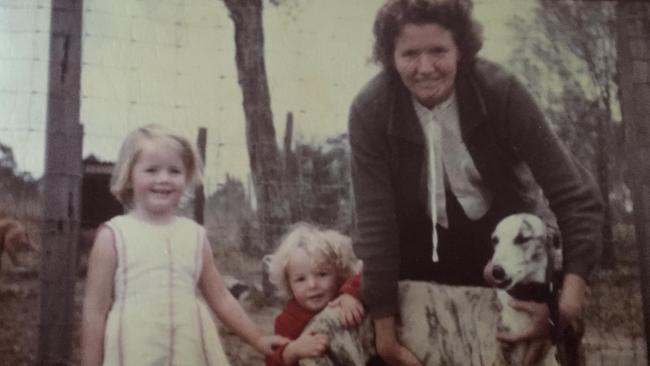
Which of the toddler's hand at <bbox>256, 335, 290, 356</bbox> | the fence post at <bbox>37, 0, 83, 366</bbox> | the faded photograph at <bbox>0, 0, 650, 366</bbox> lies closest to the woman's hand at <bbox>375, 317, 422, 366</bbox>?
the faded photograph at <bbox>0, 0, 650, 366</bbox>

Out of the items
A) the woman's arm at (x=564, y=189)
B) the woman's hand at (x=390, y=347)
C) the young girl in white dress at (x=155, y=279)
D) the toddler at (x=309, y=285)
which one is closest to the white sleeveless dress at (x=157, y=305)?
the young girl in white dress at (x=155, y=279)

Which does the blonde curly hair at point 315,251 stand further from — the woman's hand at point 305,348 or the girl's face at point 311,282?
the woman's hand at point 305,348

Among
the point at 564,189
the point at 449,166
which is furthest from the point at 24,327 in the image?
the point at 564,189

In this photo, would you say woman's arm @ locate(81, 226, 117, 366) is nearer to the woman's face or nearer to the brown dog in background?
the brown dog in background

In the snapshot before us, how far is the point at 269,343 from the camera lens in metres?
3.03

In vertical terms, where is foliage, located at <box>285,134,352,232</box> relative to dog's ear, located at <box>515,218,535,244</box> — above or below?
above

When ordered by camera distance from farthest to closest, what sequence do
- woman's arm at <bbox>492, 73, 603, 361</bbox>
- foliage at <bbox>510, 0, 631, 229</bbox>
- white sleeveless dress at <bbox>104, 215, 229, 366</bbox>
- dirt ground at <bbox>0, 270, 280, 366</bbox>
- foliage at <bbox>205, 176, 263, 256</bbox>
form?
foliage at <bbox>510, 0, 631, 229</bbox> < woman's arm at <bbox>492, 73, 603, 361</bbox> < foliage at <bbox>205, 176, 263, 256</bbox> < dirt ground at <bbox>0, 270, 280, 366</bbox> < white sleeveless dress at <bbox>104, 215, 229, 366</bbox>

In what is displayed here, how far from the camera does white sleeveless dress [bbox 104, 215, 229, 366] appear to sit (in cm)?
287

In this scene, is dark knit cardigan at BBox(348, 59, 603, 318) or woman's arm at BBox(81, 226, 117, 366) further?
dark knit cardigan at BBox(348, 59, 603, 318)

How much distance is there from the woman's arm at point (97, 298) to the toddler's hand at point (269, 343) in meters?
0.52

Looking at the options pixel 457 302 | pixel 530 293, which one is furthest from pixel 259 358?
pixel 530 293

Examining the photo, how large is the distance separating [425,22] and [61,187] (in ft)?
4.66

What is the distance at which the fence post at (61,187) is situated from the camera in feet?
9.83

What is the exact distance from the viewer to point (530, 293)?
3.14 meters
